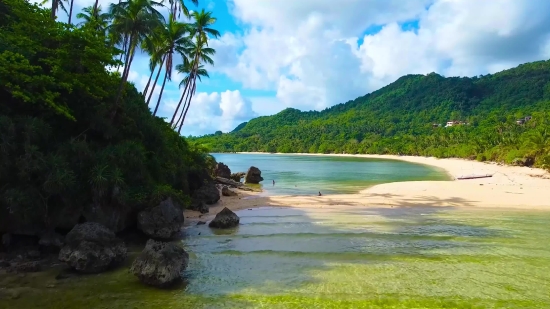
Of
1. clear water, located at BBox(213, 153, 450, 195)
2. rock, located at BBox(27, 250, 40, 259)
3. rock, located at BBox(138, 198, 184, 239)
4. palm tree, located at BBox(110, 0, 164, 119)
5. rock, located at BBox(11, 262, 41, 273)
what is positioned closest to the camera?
rock, located at BBox(11, 262, 41, 273)

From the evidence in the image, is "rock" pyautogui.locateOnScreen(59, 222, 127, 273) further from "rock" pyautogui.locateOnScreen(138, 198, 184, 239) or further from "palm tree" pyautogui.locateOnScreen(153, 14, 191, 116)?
"palm tree" pyautogui.locateOnScreen(153, 14, 191, 116)

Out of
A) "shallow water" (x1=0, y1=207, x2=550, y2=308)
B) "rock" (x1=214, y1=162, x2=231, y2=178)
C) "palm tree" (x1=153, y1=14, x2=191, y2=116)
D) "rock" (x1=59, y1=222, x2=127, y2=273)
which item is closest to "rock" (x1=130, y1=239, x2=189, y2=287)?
"shallow water" (x1=0, y1=207, x2=550, y2=308)

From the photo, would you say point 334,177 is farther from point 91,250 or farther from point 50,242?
point 91,250

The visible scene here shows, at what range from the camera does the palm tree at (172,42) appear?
102ft

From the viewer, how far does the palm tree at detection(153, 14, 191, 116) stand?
31094 millimetres

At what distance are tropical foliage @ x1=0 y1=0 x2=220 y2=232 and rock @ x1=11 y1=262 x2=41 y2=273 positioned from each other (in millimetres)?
1745

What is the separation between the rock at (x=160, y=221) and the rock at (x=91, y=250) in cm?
288

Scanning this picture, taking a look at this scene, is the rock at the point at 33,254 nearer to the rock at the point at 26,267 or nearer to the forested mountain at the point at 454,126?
the rock at the point at 26,267

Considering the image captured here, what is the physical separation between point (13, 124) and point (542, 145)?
7539cm

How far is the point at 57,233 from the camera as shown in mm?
14750

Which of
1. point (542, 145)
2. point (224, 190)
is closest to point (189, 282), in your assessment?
point (224, 190)

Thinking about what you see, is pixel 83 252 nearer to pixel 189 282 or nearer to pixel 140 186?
pixel 189 282

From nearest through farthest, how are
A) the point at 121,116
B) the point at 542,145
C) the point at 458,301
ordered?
1. the point at 458,301
2. the point at 121,116
3. the point at 542,145

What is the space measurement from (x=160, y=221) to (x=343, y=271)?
8.88m
